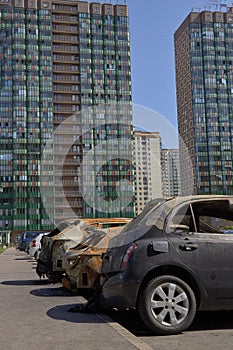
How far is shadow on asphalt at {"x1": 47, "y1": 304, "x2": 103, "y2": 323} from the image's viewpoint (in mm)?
6766

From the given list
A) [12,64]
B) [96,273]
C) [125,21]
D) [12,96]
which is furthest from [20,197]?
[96,273]

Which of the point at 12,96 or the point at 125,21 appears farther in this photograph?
the point at 125,21

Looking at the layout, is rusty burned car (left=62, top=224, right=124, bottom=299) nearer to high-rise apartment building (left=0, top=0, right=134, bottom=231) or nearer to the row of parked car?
the row of parked car

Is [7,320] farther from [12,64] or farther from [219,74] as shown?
[219,74]

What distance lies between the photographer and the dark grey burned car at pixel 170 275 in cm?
599

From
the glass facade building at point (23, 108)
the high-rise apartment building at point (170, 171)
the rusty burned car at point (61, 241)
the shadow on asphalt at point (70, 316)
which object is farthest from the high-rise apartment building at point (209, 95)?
the shadow on asphalt at point (70, 316)

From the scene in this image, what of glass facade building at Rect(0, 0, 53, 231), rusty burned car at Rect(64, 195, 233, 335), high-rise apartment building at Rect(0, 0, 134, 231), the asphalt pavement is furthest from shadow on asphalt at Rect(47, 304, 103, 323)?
glass facade building at Rect(0, 0, 53, 231)

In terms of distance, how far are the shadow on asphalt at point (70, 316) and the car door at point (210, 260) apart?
160 cm

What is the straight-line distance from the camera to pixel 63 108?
96812 millimetres

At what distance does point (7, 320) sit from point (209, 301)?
3075 mm

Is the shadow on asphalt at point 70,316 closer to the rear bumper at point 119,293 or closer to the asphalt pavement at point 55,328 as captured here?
the asphalt pavement at point 55,328

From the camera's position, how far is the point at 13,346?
5.41 meters

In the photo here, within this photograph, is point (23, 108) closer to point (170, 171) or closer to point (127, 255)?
point (170, 171)

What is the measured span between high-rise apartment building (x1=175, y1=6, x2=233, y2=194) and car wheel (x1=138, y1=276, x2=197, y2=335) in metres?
93.6
